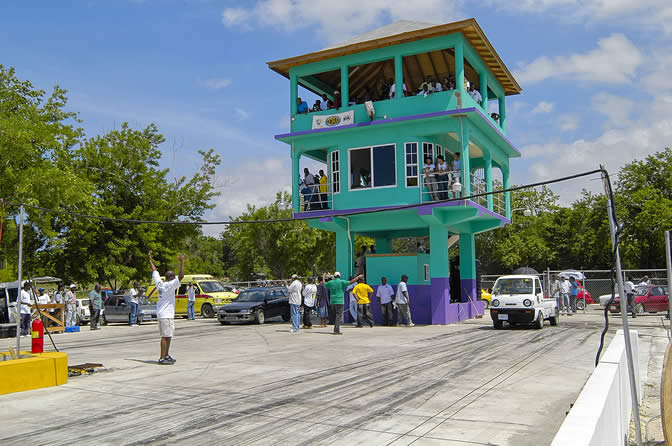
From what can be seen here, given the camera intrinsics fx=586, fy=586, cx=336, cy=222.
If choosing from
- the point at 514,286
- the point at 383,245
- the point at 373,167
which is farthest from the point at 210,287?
the point at 514,286

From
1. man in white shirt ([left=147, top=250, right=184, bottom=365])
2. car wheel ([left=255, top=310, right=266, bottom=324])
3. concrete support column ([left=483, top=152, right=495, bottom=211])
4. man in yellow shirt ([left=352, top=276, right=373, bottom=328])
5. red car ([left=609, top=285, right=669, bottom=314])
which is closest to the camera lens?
man in white shirt ([left=147, top=250, right=184, bottom=365])

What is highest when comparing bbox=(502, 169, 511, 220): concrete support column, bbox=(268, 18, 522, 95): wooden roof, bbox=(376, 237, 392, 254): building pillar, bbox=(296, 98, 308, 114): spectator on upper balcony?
bbox=(268, 18, 522, 95): wooden roof

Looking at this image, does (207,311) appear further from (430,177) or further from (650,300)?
(650,300)

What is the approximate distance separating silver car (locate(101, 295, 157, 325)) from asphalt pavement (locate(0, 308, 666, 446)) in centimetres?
1150

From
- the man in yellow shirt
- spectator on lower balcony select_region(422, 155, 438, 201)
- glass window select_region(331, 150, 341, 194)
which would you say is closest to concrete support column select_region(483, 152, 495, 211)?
spectator on lower balcony select_region(422, 155, 438, 201)

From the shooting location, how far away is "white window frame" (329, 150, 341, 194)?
2367 centimetres

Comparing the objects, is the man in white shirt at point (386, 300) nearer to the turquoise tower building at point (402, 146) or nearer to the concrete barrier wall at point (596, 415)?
the turquoise tower building at point (402, 146)

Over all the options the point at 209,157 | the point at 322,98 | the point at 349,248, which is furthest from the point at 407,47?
the point at 209,157

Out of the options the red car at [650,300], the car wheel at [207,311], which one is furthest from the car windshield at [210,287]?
the red car at [650,300]

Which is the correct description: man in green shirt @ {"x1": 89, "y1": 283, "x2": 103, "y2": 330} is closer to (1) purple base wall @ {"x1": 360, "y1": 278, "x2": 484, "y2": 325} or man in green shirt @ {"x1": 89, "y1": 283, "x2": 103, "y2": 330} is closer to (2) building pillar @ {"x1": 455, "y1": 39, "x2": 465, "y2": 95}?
(1) purple base wall @ {"x1": 360, "y1": 278, "x2": 484, "y2": 325}

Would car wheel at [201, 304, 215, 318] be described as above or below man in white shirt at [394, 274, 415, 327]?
below

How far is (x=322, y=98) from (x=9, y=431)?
812 inches

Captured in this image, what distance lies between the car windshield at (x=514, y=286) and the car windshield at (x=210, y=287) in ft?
50.9

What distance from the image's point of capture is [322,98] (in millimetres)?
25672
